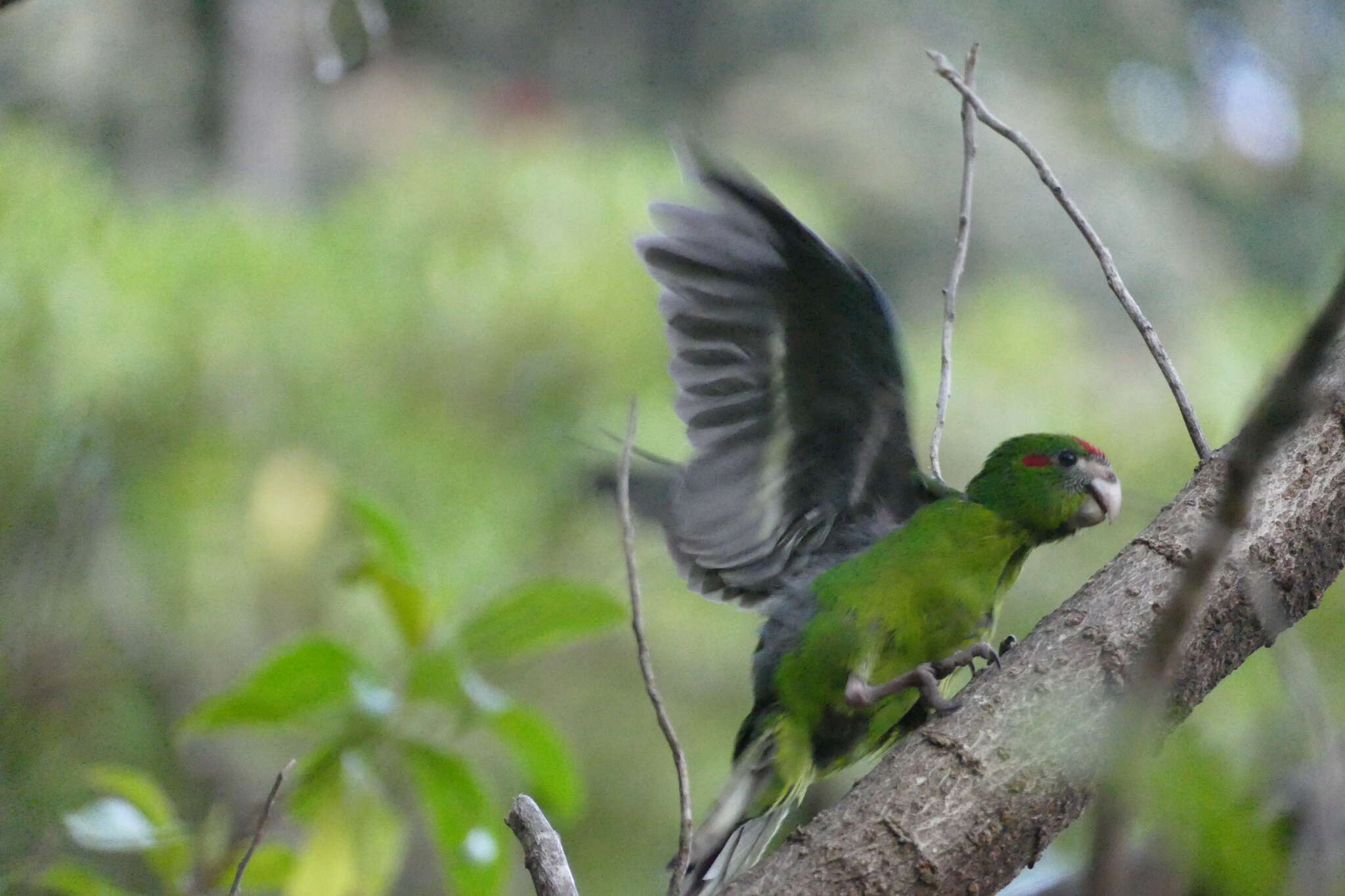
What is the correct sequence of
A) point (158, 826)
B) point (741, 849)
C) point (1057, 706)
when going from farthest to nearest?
point (741, 849), point (158, 826), point (1057, 706)

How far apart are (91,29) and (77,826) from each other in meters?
4.47

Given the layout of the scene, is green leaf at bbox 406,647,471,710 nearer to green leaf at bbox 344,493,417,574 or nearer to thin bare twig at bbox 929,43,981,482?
green leaf at bbox 344,493,417,574

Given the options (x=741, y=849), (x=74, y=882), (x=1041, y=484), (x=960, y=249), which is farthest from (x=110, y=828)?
(x=1041, y=484)

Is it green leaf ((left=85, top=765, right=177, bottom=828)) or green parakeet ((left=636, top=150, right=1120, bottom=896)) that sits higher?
green parakeet ((left=636, top=150, right=1120, bottom=896))

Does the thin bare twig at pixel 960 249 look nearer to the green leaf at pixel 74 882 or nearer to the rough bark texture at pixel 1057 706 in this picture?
the rough bark texture at pixel 1057 706

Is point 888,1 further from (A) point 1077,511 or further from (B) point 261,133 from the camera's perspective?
(A) point 1077,511

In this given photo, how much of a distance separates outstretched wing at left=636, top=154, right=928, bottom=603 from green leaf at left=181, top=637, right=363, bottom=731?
0.42 m

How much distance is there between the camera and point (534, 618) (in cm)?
107

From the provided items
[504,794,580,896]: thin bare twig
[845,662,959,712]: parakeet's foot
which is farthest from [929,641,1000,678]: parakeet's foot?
[504,794,580,896]: thin bare twig

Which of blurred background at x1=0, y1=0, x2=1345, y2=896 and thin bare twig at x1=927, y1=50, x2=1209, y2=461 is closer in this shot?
thin bare twig at x1=927, y1=50, x2=1209, y2=461

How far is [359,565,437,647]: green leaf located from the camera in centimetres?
108

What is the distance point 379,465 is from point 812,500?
1307 mm

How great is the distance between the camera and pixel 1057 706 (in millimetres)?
763

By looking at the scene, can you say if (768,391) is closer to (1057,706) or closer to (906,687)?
(906,687)
